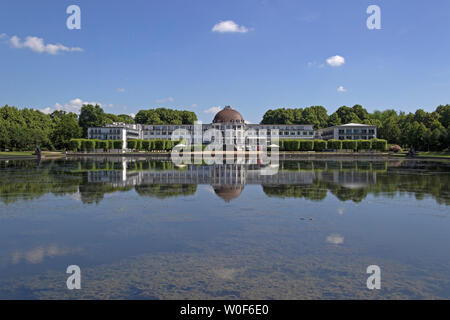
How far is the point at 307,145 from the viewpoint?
103875 mm

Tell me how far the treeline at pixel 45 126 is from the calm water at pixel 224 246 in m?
86.8

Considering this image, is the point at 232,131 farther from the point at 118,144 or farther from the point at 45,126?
the point at 45,126

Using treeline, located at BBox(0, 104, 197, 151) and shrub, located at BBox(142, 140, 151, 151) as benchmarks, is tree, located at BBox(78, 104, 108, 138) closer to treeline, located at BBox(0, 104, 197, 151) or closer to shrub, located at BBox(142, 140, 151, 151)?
treeline, located at BBox(0, 104, 197, 151)

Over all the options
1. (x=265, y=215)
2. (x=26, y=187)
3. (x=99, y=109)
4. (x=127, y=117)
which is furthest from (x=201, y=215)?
(x=127, y=117)

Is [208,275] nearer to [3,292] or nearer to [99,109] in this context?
[3,292]

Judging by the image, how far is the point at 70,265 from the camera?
8289 mm

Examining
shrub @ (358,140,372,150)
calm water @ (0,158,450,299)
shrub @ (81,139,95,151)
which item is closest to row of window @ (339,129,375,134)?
shrub @ (358,140,372,150)

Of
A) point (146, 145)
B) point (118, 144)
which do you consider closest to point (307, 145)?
point (146, 145)

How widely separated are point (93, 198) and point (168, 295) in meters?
12.1

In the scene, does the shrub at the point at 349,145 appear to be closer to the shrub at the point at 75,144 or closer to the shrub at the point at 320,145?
the shrub at the point at 320,145

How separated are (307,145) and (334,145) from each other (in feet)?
24.4

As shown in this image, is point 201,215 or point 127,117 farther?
point 127,117

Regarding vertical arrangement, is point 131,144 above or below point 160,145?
above

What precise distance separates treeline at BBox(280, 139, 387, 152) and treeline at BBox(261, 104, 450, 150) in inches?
350
